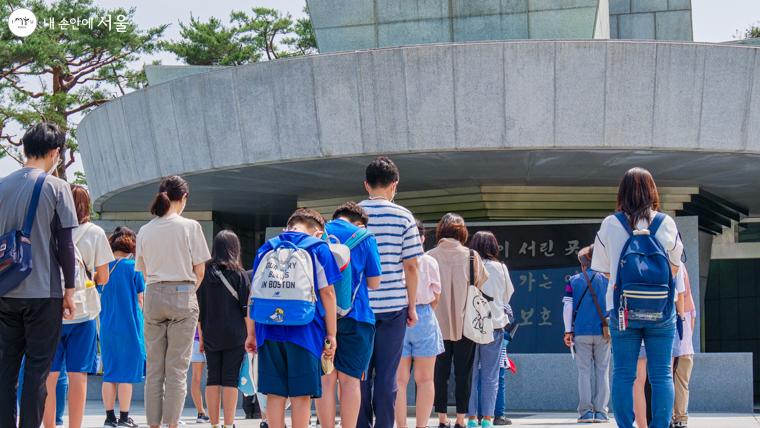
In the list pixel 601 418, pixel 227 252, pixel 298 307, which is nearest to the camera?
pixel 298 307

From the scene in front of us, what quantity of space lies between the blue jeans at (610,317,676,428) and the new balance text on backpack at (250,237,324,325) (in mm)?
1878

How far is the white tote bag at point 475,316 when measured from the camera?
28.8 ft

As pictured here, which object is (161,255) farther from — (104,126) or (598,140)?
(104,126)

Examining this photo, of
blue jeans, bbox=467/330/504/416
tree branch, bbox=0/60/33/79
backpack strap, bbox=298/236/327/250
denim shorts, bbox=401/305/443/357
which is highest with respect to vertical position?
tree branch, bbox=0/60/33/79

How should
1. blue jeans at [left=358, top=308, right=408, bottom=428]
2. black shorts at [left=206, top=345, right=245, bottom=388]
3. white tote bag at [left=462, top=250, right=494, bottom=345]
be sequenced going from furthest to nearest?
1. white tote bag at [left=462, top=250, right=494, bottom=345]
2. black shorts at [left=206, top=345, right=245, bottom=388]
3. blue jeans at [left=358, top=308, right=408, bottom=428]

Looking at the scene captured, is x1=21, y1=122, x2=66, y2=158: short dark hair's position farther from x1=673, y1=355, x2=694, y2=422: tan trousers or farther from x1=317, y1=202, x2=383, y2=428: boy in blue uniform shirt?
x1=673, y1=355, x2=694, y2=422: tan trousers

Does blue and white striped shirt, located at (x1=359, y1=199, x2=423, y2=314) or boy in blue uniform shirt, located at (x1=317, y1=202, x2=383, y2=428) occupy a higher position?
blue and white striped shirt, located at (x1=359, y1=199, x2=423, y2=314)

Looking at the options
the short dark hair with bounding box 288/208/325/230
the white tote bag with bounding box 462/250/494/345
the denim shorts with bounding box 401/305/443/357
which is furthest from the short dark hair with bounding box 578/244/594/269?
the short dark hair with bounding box 288/208/325/230

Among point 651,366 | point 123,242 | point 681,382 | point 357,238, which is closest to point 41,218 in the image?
point 357,238

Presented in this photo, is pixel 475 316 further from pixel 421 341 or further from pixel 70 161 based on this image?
pixel 70 161

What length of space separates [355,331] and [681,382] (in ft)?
9.89

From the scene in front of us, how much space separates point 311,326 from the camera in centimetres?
604

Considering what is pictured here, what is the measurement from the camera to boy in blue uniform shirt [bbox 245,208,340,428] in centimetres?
596

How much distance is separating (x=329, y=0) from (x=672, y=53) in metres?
5.11
